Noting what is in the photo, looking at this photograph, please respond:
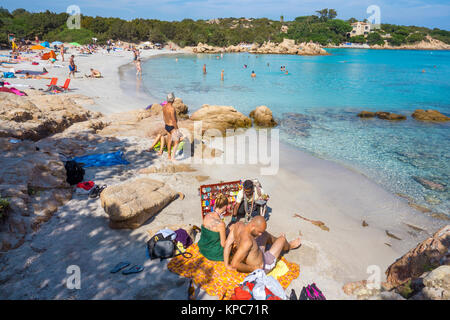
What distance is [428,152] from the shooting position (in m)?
12.4

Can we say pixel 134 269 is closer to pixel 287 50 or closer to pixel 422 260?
pixel 422 260

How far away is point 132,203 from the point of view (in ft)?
17.1

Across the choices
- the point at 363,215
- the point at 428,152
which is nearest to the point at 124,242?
the point at 363,215

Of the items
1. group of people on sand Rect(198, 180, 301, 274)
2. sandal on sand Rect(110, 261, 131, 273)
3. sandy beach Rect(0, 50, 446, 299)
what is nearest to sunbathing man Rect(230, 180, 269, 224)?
group of people on sand Rect(198, 180, 301, 274)

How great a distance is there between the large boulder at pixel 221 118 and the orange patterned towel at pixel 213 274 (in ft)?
27.9

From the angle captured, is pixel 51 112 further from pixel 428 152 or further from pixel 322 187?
pixel 428 152

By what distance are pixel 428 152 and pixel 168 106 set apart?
12.1m

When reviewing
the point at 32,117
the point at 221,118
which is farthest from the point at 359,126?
the point at 32,117

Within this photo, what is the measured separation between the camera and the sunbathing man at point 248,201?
17.8ft

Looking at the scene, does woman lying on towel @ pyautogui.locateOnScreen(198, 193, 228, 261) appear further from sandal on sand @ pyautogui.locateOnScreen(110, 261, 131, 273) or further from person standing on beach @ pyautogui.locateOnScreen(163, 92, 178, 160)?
person standing on beach @ pyautogui.locateOnScreen(163, 92, 178, 160)

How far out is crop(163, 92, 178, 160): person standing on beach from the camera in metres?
8.02

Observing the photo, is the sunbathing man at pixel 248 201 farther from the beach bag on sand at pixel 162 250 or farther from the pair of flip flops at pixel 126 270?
the pair of flip flops at pixel 126 270

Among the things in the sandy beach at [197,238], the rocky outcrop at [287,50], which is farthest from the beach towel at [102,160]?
the rocky outcrop at [287,50]

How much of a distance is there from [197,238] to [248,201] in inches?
50.3
